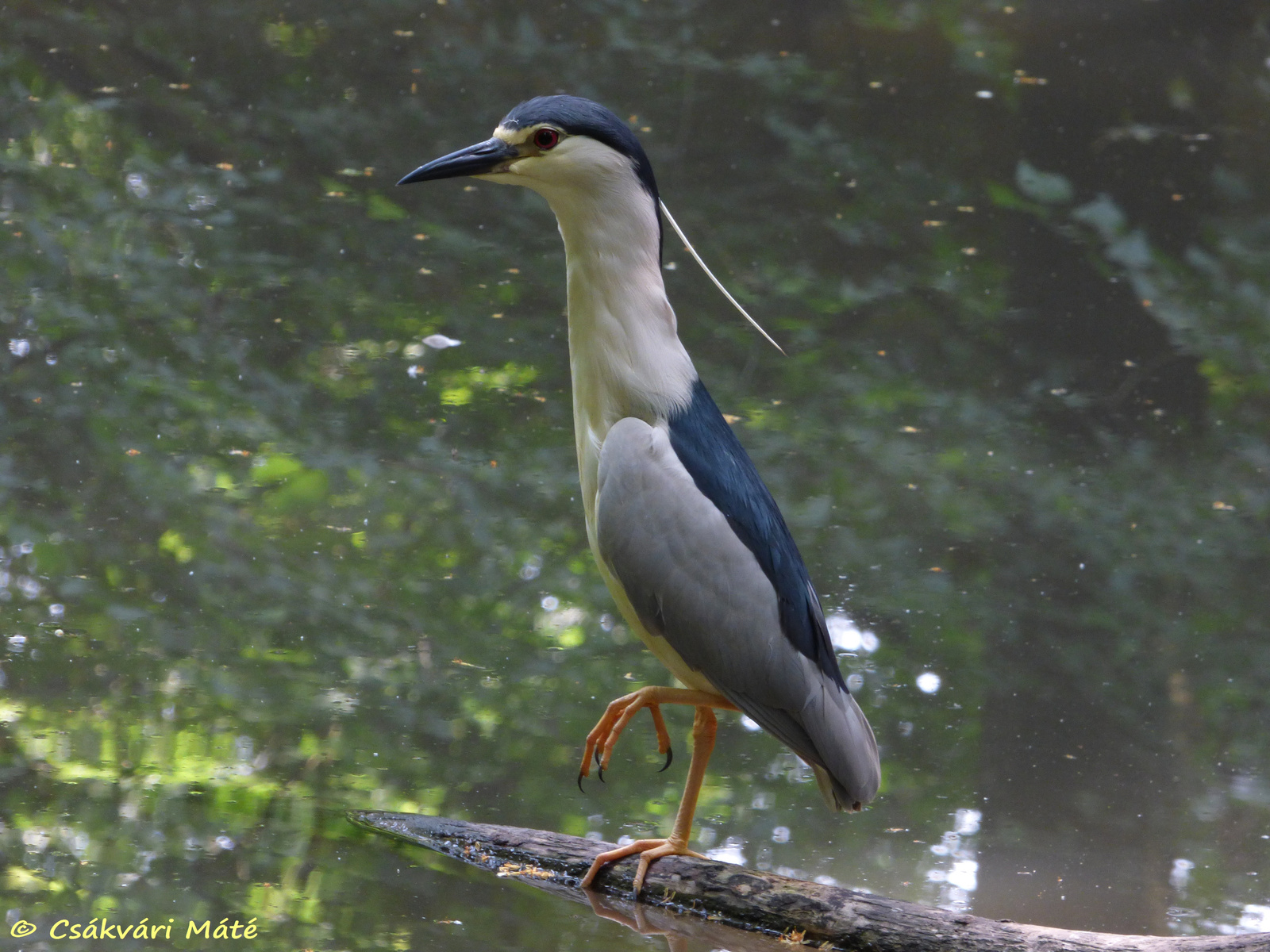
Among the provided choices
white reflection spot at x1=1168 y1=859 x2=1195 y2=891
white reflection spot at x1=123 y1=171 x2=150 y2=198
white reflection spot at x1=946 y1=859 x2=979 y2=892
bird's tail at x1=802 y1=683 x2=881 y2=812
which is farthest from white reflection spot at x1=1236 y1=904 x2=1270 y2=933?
white reflection spot at x1=123 y1=171 x2=150 y2=198

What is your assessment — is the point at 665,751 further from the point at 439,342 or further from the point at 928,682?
the point at 439,342

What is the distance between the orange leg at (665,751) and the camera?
8.76 ft

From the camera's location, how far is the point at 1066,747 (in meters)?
3.77

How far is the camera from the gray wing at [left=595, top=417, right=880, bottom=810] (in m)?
2.64

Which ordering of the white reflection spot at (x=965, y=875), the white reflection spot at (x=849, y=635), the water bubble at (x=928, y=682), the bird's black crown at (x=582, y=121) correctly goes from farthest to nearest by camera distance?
the white reflection spot at (x=849, y=635)
the water bubble at (x=928, y=682)
the white reflection spot at (x=965, y=875)
the bird's black crown at (x=582, y=121)

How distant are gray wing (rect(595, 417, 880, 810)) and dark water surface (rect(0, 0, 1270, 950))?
1.74 feet

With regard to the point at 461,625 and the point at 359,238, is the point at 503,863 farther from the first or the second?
the point at 359,238

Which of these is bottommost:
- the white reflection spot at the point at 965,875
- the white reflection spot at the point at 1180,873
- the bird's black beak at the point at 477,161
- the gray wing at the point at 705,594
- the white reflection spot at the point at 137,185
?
the white reflection spot at the point at 965,875

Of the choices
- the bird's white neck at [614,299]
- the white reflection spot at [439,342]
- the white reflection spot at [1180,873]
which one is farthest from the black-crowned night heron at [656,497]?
the white reflection spot at [439,342]

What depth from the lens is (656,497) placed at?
2.64 metres

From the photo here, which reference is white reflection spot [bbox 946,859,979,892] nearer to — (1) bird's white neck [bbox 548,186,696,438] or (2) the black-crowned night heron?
(2) the black-crowned night heron

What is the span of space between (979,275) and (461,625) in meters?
3.61

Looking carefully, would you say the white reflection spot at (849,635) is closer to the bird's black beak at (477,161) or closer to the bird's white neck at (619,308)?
the bird's white neck at (619,308)

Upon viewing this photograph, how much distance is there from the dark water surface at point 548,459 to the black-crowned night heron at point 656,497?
0.53 meters
